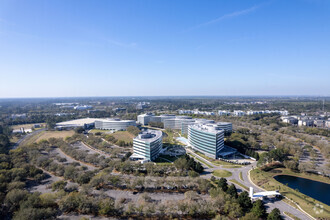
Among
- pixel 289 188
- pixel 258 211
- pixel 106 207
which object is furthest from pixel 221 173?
pixel 106 207

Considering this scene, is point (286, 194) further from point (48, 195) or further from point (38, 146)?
point (38, 146)

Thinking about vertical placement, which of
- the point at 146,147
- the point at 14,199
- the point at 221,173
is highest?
the point at 146,147

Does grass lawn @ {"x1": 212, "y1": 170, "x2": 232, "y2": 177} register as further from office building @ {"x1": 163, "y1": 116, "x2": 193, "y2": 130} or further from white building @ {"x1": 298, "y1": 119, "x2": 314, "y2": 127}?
white building @ {"x1": 298, "y1": 119, "x2": 314, "y2": 127}

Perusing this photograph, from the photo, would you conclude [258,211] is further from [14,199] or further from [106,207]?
[14,199]

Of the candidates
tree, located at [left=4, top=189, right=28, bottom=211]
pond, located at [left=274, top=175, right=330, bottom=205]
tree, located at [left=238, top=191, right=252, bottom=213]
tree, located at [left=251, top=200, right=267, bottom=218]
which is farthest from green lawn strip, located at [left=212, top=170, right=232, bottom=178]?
tree, located at [left=4, top=189, right=28, bottom=211]

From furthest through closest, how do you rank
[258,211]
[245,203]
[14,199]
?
[245,203] < [14,199] < [258,211]

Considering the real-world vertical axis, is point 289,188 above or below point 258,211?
below

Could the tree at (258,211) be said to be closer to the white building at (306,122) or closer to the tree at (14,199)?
the tree at (14,199)

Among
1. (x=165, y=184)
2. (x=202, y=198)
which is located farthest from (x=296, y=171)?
(x=165, y=184)
